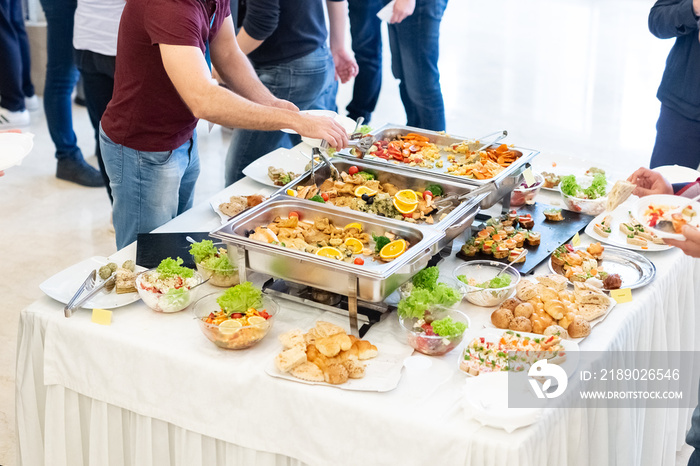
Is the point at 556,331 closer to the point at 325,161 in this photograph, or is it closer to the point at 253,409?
the point at 253,409

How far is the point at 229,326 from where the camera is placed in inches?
68.5

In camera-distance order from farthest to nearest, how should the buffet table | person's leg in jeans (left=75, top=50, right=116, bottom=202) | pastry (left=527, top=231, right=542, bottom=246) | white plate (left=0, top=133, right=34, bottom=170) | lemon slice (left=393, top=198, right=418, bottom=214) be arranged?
person's leg in jeans (left=75, top=50, right=116, bottom=202) < pastry (left=527, top=231, right=542, bottom=246) < lemon slice (left=393, top=198, right=418, bottom=214) < white plate (left=0, top=133, right=34, bottom=170) < the buffet table

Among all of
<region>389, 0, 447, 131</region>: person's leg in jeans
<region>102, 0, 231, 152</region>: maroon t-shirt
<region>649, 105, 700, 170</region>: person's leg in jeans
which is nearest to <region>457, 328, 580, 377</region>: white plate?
<region>102, 0, 231, 152</region>: maroon t-shirt

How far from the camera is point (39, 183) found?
4383mm

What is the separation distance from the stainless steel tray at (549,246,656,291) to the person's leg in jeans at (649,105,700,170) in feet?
3.19

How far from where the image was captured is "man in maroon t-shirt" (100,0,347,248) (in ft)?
6.56

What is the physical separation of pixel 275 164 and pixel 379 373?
129 centimetres

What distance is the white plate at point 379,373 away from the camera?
1.64 meters

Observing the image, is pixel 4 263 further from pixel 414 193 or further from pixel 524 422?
pixel 524 422

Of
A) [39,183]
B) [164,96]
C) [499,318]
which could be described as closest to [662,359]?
[499,318]

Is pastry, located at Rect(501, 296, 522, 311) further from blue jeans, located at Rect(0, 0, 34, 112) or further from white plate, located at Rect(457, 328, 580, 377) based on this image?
blue jeans, located at Rect(0, 0, 34, 112)

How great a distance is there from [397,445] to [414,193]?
0.85 m

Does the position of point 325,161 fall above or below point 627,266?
above

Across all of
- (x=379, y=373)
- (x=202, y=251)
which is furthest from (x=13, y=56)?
(x=379, y=373)
